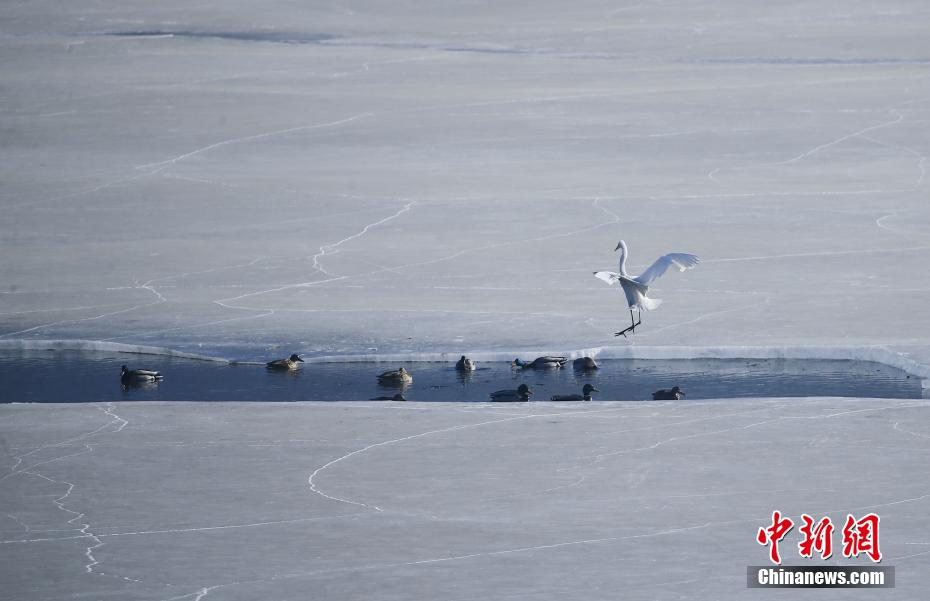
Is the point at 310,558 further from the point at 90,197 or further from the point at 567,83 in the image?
the point at 567,83

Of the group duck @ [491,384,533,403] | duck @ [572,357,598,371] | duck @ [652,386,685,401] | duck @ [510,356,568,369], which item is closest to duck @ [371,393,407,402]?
duck @ [491,384,533,403]

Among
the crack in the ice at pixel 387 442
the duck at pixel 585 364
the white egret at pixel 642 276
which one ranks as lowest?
the crack in the ice at pixel 387 442

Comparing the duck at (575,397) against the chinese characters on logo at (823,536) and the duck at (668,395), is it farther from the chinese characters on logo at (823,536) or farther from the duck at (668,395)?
the chinese characters on logo at (823,536)

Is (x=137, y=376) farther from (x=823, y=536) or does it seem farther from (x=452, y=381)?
(x=823, y=536)

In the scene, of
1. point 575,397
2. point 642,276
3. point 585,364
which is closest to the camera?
point 575,397

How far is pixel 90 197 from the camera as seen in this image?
14.1m

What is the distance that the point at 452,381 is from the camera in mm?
9148

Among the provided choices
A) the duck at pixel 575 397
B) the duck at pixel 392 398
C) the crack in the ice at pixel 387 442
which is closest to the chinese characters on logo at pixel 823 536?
the crack in the ice at pixel 387 442

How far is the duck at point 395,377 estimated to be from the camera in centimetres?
904

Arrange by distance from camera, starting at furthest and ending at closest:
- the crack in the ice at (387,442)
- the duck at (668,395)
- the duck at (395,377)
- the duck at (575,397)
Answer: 1. the duck at (395,377)
2. the duck at (575,397)
3. the duck at (668,395)
4. the crack in the ice at (387,442)

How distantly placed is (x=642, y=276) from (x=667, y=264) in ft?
0.62

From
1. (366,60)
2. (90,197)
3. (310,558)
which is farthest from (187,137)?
(310,558)

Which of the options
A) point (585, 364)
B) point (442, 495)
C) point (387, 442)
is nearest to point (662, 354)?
point (585, 364)

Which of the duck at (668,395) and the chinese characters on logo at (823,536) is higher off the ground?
the duck at (668,395)
